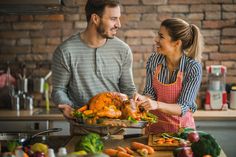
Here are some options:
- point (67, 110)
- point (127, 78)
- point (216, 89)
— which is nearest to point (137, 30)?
point (216, 89)

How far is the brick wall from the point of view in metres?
5.01

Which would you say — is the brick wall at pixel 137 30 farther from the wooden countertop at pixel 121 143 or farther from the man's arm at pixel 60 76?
the wooden countertop at pixel 121 143

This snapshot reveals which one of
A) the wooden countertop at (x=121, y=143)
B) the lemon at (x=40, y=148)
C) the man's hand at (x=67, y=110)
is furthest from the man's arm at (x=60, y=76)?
the lemon at (x=40, y=148)

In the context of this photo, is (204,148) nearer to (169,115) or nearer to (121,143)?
(121,143)

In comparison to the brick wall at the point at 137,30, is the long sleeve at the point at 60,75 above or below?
below

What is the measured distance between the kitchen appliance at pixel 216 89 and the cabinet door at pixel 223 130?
1.18 feet

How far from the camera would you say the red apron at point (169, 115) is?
321cm

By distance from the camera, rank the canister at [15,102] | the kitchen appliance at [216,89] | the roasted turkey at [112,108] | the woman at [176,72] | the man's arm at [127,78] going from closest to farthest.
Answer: the roasted turkey at [112,108] → the woman at [176,72] → the man's arm at [127,78] → the kitchen appliance at [216,89] → the canister at [15,102]

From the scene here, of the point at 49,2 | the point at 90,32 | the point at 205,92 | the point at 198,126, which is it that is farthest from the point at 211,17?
the point at 90,32

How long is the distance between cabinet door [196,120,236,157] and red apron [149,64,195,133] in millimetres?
1216

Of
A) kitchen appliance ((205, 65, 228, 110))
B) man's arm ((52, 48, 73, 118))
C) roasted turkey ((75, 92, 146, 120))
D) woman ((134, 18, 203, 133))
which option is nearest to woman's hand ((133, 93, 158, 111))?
roasted turkey ((75, 92, 146, 120))

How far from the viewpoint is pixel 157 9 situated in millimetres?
5035

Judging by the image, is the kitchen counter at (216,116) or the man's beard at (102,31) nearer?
the man's beard at (102,31)

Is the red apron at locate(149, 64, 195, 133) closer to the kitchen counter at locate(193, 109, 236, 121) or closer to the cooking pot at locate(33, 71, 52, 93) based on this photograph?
the kitchen counter at locate(193, 109, 236, 121)
